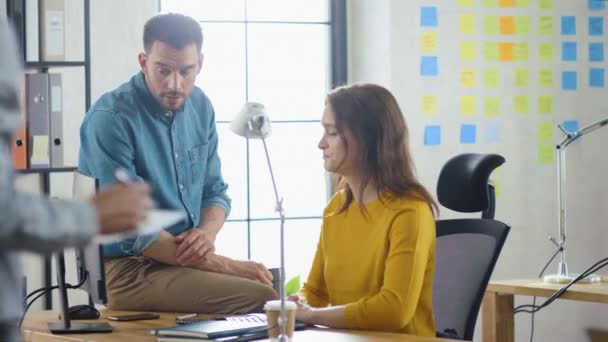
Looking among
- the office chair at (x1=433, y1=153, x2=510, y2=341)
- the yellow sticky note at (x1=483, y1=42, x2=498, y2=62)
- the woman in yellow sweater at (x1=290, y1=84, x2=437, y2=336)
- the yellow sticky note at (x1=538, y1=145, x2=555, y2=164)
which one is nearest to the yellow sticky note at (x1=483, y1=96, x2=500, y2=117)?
the yellow sticky note at (x1=483, y1=42, x2=498, y2=62)

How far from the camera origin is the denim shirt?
2623mm

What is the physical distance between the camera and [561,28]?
448 centimetres

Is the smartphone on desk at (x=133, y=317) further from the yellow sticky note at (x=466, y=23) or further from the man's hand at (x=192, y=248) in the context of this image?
the yellow sticky note at (x=466, y=23)

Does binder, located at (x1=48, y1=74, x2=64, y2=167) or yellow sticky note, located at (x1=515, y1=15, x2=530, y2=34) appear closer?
binder, located at (x1=48, y1=74, x2=64, y2=167)

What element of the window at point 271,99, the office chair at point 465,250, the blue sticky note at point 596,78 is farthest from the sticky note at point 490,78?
the office chair at point 465,250

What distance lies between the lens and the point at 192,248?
103 inches

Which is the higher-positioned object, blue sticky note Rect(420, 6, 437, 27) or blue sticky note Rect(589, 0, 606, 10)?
blue sticky note Rect(589, 0, 606, 10)

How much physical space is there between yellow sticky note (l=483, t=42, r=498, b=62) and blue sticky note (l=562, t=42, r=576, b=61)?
1.16ft

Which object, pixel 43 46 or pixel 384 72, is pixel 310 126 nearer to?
pixel 384 72

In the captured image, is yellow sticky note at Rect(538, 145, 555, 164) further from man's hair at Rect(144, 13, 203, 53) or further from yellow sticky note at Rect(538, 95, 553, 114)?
man's hair at Rect(144, 13, 203, 53)

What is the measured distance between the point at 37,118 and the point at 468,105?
182cm

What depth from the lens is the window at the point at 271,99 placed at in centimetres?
426

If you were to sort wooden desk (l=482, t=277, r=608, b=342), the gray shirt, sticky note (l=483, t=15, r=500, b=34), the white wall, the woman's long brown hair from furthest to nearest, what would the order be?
1. sticky note (l=483, t=15, r=500, b=34)
2. the white wall
3. wooden desk (l=482, t=277, r=608, b=342)
4. the woman's long brown hair
5. the gray shirt

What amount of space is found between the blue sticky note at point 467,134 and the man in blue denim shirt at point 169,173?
1.66 meters
